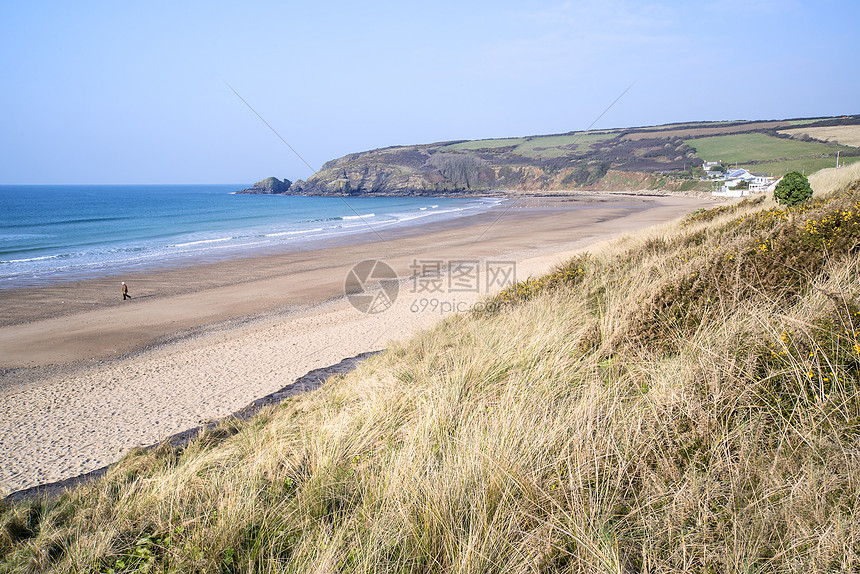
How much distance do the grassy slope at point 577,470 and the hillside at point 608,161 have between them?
248 ft

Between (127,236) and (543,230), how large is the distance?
3096 centimetres

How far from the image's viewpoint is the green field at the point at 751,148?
255 ft

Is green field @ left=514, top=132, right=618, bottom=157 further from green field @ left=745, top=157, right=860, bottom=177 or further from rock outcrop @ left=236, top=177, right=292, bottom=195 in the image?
rock outcrop @ left=236, top=177, right=292, bottom=195

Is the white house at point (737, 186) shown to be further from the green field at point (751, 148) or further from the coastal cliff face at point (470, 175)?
the green field at point (751, 148)

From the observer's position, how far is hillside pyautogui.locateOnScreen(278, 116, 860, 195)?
7912 centimetres

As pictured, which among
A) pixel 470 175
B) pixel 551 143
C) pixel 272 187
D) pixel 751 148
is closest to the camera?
pixel 751 148

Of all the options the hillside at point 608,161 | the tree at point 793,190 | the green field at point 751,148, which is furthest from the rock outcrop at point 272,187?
the tree at point 793,190

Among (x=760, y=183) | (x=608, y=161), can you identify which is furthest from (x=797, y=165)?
(x=608, y=161)

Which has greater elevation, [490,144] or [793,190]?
[490,144]

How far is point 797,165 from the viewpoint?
6481cm

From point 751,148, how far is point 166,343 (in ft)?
361

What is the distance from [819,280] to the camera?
11.6 feet

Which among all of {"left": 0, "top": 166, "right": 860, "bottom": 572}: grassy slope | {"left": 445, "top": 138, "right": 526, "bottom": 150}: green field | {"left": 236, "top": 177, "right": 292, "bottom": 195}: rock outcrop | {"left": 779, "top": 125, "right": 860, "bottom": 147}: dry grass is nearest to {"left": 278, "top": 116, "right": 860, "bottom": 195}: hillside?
{"left": 779, "top": 125, "right": 860, "bottom": 147}: dry grass

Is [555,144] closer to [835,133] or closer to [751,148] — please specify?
[751,148]
